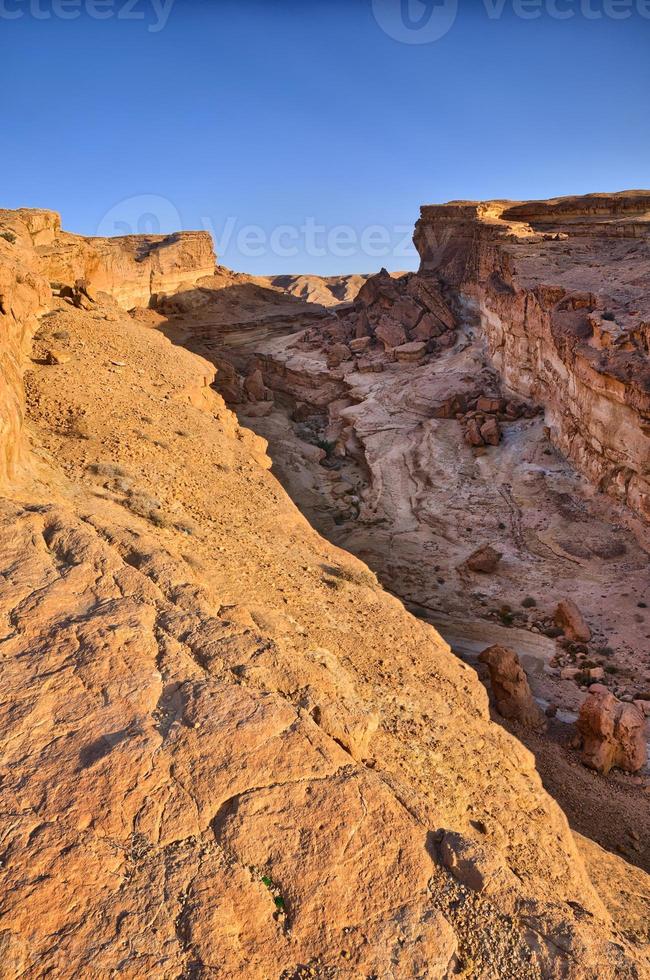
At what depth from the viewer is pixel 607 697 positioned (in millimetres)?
10648

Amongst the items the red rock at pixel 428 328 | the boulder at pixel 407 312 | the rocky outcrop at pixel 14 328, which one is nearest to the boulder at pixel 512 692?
the rocky outcrop at pixel 14 328

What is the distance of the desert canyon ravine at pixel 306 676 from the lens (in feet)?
13.9

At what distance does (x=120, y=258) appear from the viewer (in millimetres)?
34219

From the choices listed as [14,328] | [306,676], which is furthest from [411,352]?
[306,676]

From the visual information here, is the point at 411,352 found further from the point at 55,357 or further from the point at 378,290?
the point at 55,357

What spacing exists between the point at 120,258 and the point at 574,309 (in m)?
23.7

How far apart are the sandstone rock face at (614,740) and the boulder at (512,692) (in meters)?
0.95

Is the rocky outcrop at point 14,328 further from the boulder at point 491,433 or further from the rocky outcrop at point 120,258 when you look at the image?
the boulder at point 491,433

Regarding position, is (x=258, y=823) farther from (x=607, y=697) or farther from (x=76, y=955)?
(x=607, y=697)

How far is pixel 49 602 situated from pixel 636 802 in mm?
8765

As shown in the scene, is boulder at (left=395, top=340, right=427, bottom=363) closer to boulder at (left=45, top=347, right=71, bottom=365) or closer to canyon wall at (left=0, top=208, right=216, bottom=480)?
canyon wall at (left=0, top=208, right=216, bottom=480)

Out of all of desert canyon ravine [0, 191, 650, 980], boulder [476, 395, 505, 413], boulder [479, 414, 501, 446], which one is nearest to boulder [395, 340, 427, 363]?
boulder [476, 395, 505, 413]

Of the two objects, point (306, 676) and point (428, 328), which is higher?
point (428, 328)

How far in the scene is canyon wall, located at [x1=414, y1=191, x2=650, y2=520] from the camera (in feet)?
54.6
